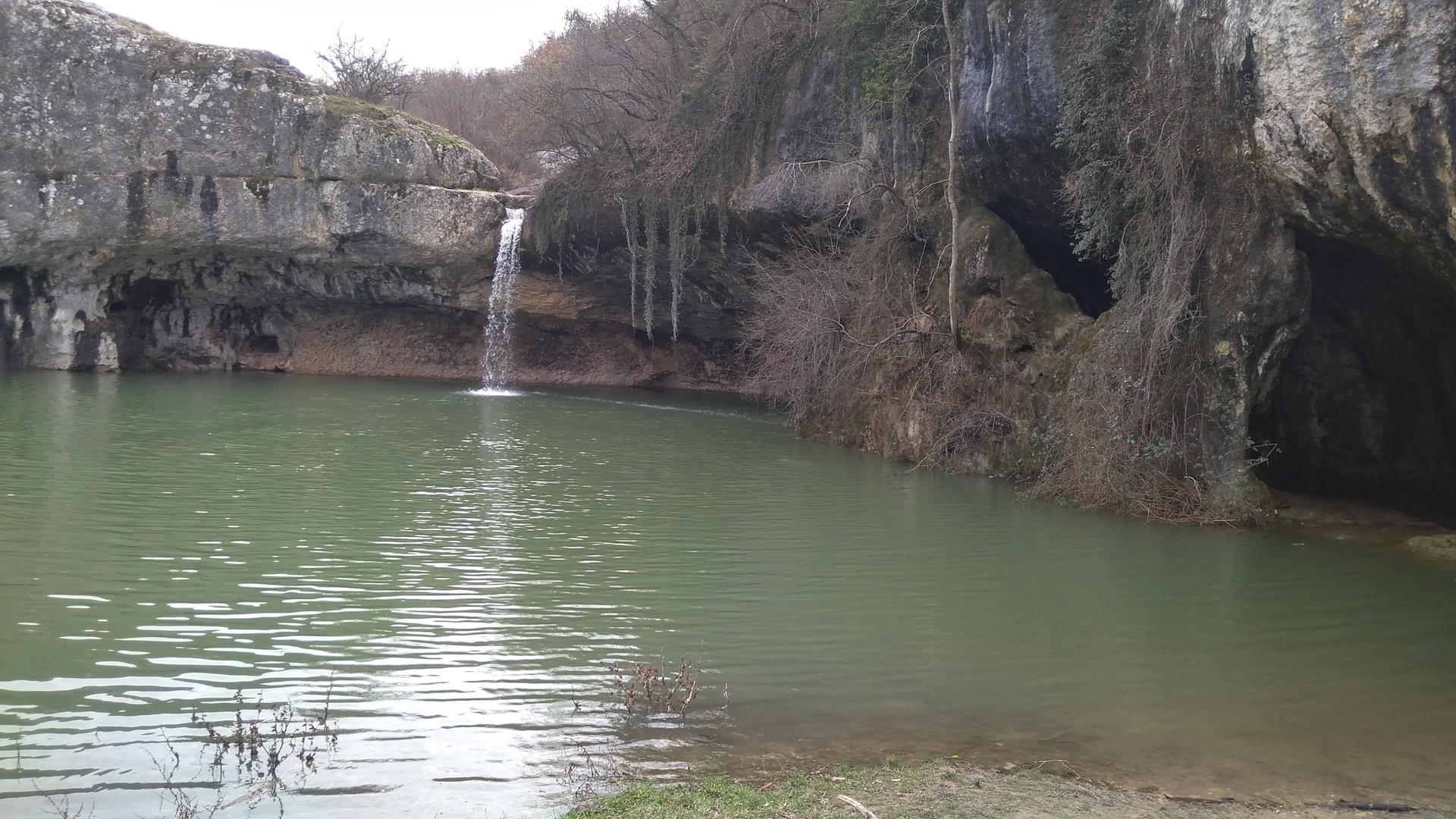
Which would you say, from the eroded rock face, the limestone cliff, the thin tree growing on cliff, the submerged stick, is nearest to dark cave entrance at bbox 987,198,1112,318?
the limestone cliff

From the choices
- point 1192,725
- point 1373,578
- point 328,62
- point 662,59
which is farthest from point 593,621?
point 328,62

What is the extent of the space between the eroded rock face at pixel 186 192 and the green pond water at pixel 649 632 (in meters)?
12.9

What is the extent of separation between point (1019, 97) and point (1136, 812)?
1259cm

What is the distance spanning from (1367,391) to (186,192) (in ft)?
75.5

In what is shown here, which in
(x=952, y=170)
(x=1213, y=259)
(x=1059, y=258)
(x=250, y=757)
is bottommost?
(x=250, y=757)

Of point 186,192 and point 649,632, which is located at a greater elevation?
point 186,192

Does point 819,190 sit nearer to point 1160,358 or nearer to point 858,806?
point 1160,358

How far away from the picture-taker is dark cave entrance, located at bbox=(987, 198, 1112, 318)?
57.2ft

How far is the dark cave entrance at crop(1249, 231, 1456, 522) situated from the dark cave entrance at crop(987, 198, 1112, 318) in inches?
161

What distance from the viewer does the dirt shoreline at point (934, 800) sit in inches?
174

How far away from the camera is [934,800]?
4629 millimetres

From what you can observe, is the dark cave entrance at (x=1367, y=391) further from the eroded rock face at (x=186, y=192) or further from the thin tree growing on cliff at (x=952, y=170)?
the eroded rock face at (x=186, y=192)

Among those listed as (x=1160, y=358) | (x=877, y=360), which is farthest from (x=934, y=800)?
(x=877, y=360)

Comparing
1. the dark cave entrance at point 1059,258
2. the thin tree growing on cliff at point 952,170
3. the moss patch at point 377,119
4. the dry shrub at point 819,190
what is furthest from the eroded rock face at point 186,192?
the dark cave entrance at point 1059,258
